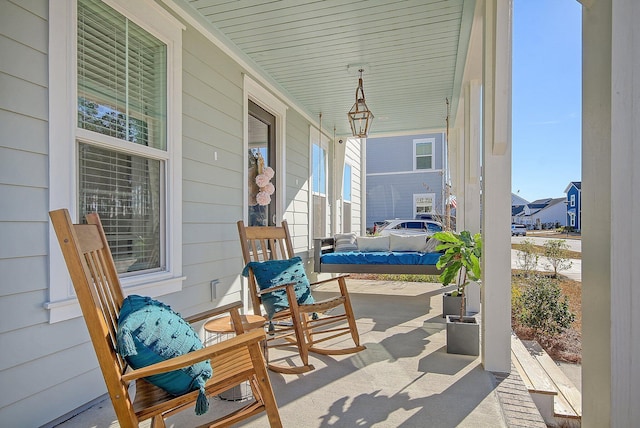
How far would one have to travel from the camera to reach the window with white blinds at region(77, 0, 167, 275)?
213 cm

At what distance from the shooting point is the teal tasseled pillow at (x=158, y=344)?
135 centimetres

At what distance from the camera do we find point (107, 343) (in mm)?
1308

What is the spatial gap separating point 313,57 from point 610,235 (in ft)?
11.3

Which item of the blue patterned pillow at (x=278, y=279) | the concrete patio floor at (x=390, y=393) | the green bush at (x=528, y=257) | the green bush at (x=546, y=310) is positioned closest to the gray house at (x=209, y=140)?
the concrete patio floor at (x=390, y=393)

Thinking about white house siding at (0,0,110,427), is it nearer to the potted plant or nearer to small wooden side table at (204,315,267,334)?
small wooden side table at (204,315,267,334)

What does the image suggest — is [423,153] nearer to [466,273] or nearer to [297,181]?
[297,181]

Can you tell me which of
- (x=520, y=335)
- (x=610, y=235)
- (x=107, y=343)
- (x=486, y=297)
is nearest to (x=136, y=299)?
(x=107, y=343)

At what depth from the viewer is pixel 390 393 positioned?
2.25m

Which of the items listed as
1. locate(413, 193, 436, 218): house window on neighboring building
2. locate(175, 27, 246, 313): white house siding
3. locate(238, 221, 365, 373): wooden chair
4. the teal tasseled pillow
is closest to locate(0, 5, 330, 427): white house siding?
the teal tasseled pillow

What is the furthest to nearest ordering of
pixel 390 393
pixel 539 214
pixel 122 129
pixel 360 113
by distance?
pixel 539 214, pixel 360 113, pixel 122 129, pixel 390 393

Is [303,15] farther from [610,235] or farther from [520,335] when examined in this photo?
[520,335]

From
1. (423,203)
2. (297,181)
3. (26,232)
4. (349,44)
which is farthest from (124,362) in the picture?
(423,203)

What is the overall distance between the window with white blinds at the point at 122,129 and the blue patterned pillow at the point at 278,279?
726 mm

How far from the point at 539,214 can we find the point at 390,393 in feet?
17.6
